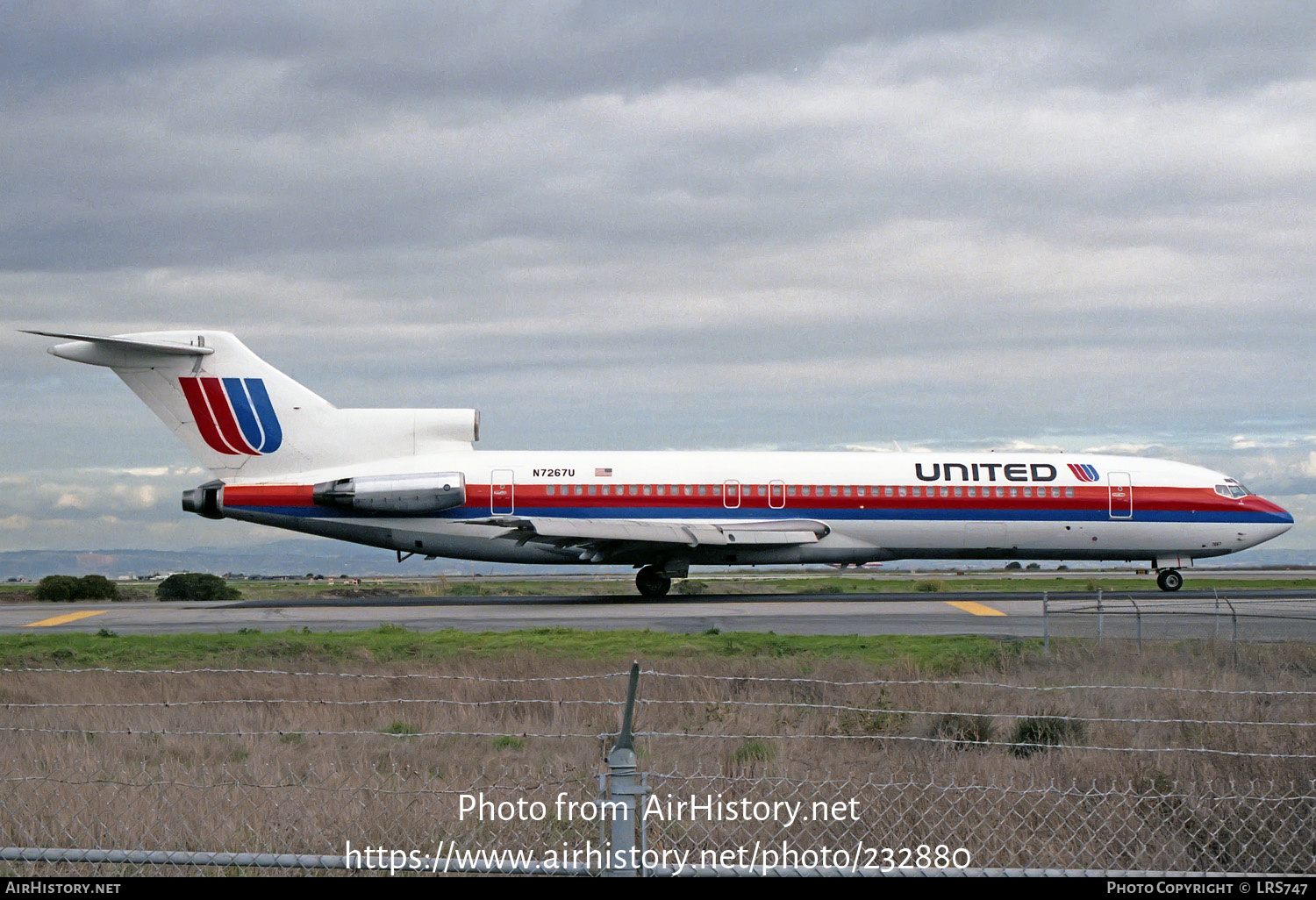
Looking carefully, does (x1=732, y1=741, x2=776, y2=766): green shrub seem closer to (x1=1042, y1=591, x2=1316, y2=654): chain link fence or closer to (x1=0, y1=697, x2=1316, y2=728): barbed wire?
(x1=0, y1=697, x2=1316, y2=728): barbed wire

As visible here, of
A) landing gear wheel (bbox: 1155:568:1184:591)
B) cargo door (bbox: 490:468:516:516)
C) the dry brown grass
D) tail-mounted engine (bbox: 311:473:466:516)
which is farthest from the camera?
landing gear wheel (bbox: 1155:568:1184:591)

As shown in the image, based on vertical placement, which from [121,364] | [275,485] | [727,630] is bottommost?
[727,630]

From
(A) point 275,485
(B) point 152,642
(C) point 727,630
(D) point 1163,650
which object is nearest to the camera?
(D) point 1163,650

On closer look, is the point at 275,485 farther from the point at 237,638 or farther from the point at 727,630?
the point at 727,630

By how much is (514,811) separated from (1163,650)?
40.9ft

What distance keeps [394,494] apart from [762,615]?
33.9 ft

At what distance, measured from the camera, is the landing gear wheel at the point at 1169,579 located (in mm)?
32688

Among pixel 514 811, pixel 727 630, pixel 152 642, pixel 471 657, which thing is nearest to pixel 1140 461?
pixel 727 630

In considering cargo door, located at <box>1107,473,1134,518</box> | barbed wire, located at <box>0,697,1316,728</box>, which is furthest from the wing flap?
barbed wire, located at <box>0,697,1316,728</box>

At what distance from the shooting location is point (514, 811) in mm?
8211

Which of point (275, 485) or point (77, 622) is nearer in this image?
point (77, 622)

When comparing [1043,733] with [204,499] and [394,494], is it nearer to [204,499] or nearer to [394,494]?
[394,494]

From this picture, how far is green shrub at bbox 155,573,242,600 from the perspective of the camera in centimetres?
4138

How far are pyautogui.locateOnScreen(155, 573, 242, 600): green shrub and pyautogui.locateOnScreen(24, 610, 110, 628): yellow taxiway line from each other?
34.3 feet
